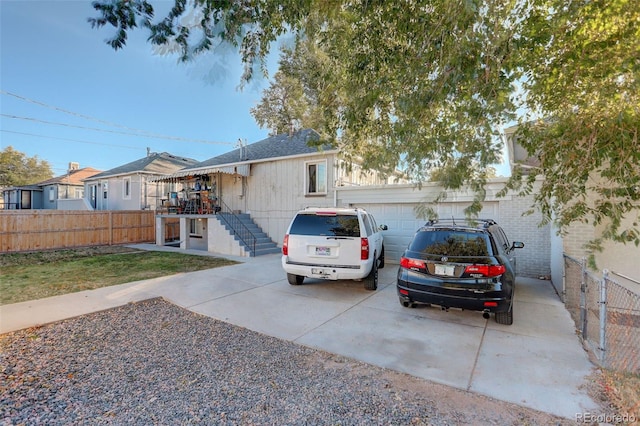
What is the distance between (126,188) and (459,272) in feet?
75.1

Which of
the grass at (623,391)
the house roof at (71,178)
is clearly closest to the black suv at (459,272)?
the grass at (623,391)

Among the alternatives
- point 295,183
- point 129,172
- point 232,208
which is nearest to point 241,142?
point 232,208

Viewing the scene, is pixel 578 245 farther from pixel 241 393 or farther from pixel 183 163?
pixel 183 163

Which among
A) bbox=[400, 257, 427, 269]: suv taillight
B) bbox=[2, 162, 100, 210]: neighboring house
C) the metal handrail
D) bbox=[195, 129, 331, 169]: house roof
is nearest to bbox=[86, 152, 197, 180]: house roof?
bbox=[195, 129, 331, 169]: house roof

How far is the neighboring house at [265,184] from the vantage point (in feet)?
41.3

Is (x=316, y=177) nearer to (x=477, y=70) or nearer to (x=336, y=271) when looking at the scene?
(x=336, y=271)

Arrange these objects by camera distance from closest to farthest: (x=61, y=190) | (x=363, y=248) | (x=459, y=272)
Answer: (x=459, y=272) < (x=363, y=248) < (x=61, y=190)

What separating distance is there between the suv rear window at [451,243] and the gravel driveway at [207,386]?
2.17 meters

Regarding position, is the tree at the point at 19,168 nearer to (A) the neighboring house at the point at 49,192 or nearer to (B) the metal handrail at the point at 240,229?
(A) the neighboring house at the point at 49,192

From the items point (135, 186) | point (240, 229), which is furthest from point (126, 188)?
point (240, 229)

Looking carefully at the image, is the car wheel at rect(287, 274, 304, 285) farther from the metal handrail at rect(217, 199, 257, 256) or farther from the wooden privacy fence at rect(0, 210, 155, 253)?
the wooden privacy fence at rect(0, 210, 155, 253)

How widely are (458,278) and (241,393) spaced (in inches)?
133

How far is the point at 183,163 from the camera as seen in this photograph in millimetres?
23547

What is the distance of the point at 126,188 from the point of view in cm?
2081
